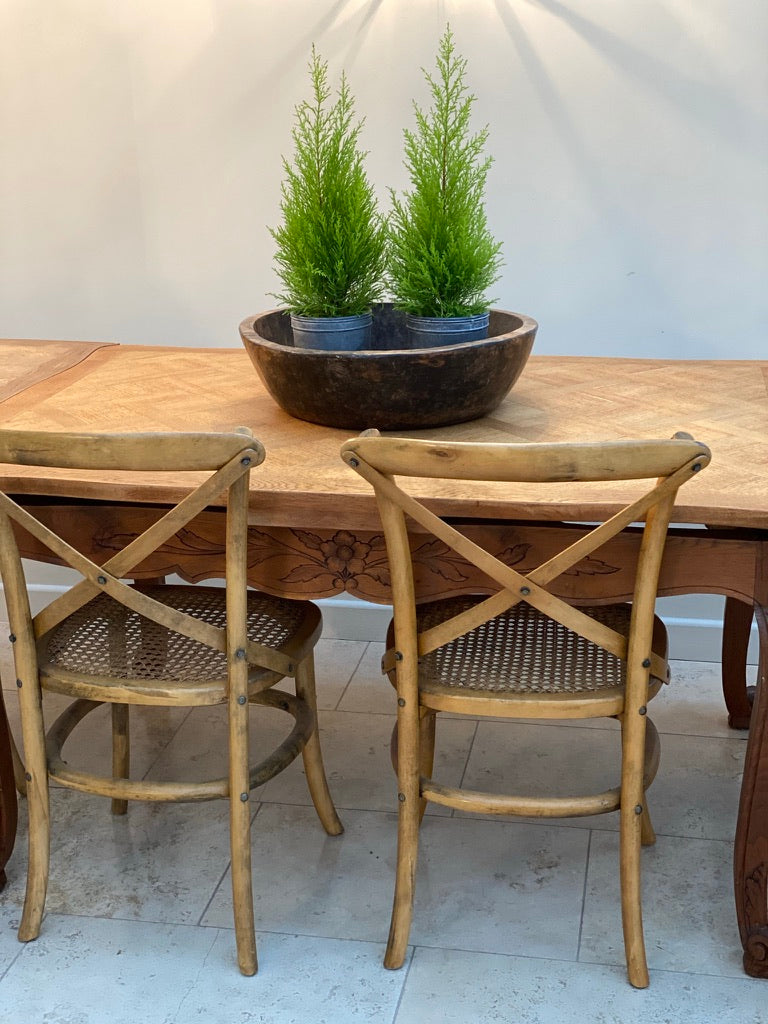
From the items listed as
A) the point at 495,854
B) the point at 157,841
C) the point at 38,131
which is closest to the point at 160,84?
the point at 38,131

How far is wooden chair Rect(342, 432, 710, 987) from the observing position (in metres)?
1.49

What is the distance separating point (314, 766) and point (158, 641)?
0.41 meters

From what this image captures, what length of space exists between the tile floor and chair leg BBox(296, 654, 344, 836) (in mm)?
38

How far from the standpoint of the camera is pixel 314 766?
213 centimetres

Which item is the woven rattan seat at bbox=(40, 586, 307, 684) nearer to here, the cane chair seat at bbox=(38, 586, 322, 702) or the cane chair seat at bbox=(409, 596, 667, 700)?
the cane chair seat at bbox=(38, 586, 322, 702)

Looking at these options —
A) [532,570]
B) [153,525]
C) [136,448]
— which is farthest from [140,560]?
[532,570]

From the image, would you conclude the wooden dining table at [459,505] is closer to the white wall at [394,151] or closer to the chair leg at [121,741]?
the chair leg at [121,741]

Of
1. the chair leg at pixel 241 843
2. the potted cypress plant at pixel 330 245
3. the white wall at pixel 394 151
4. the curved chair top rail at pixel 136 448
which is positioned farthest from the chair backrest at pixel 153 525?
the white wall at pixel 394 151

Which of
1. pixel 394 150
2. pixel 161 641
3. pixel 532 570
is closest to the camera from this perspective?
pixel 532 570

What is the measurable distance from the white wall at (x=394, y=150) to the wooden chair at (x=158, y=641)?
1216 mm

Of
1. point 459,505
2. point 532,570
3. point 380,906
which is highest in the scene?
point 459,505

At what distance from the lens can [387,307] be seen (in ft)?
7.23

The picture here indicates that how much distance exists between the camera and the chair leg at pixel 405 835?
1776mm

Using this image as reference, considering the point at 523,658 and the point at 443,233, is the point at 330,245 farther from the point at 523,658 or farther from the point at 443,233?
the point at 523,658
